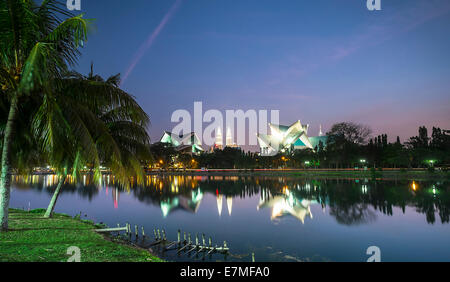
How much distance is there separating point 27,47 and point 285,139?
80.0 m

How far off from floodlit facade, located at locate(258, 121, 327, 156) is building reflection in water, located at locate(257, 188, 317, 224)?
56765 mm

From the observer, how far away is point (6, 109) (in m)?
6.12

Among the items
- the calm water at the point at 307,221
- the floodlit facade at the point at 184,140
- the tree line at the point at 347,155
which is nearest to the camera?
the calm water at the point at 307,221

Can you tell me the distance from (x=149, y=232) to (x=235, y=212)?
267 inches

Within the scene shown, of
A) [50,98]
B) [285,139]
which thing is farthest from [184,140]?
[50,98]

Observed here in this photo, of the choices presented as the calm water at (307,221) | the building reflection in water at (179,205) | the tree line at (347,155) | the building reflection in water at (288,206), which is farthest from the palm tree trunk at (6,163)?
the tree line at (347,155)

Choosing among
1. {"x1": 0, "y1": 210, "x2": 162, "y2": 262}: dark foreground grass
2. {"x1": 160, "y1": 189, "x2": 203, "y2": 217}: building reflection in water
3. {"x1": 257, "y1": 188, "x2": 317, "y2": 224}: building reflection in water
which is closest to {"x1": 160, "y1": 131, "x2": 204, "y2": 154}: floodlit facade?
{"x1": 160, "y1": 189, "x2": 203, "y2": 217}: building reflection in water

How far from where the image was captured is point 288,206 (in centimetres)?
1903

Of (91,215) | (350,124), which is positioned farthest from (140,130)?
(350,124)

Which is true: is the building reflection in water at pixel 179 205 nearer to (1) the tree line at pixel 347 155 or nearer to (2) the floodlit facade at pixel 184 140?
(1) the tree line at pixel 347 155

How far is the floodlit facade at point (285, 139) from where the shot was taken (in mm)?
79250

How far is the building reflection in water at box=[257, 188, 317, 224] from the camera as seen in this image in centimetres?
1634

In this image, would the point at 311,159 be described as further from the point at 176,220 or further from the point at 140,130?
the point at 140,130

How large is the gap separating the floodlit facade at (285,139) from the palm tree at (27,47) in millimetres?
74122
